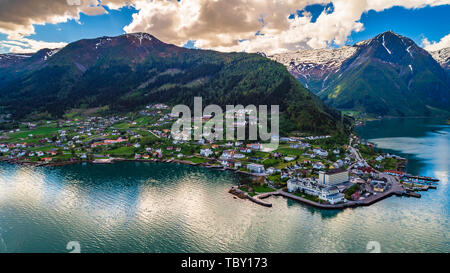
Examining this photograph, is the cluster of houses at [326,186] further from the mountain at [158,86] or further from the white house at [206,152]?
the mountain at [158,86]

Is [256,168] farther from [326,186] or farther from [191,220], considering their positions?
[191,220]

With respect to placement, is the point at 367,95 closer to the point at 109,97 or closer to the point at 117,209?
the point at 109,97

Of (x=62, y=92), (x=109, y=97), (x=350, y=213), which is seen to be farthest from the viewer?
(x=62, y=92)

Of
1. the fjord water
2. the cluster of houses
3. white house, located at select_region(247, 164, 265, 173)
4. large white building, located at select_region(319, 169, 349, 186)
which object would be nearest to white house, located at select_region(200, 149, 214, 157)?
white house, located at select_region(247, 164, 265, 173)

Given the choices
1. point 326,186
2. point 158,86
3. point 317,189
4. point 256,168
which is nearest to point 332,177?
point 326,186


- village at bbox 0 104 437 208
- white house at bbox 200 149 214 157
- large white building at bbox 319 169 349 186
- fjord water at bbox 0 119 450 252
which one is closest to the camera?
fjord water at bbox 0 119 450 252

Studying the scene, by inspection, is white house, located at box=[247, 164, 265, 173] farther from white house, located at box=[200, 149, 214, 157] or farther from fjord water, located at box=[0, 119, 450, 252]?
A: white house, located at box=[200, 149, 214, 157]

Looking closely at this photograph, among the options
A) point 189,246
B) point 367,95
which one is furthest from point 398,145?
point 367,95
